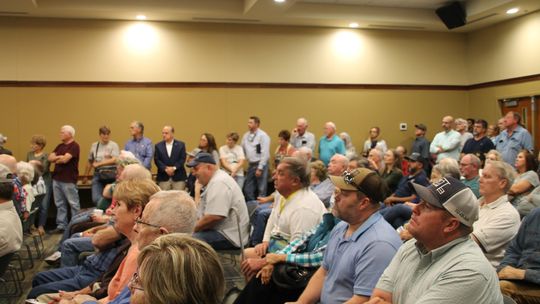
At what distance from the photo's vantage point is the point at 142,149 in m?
8.82

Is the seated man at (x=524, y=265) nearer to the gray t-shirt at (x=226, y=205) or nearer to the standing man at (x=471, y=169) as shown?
the standing man at (x=471, y=169)

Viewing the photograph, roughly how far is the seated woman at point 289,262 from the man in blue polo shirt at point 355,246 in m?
0.23

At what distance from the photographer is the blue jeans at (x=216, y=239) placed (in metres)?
4.23

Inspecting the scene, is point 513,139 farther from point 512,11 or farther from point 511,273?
point 511,273

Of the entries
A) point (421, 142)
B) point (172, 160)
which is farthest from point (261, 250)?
point (421, 142)

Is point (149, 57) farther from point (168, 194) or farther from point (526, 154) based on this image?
point (168, 194)

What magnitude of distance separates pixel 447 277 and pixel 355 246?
28.1 inches

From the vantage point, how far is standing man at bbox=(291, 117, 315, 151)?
31.3ft

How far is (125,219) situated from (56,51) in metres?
7.44

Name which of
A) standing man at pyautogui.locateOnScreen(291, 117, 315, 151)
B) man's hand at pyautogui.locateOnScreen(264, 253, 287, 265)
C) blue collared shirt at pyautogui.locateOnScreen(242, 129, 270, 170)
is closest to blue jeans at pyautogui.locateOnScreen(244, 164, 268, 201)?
blue collared shirt at pyautogui.locateOnScreen(242, 129, 270, 170)

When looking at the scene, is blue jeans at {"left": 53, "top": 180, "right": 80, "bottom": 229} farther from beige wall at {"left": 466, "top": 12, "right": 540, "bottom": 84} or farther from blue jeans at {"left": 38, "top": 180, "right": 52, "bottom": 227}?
beige wall at {"left": 466, "top": 12, "right": 540, "bottom": 84}

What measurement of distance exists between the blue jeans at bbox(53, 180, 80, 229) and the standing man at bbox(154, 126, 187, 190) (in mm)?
1334

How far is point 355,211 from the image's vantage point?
2.74m

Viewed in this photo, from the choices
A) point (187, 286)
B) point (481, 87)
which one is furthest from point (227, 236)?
point (481, 87)
